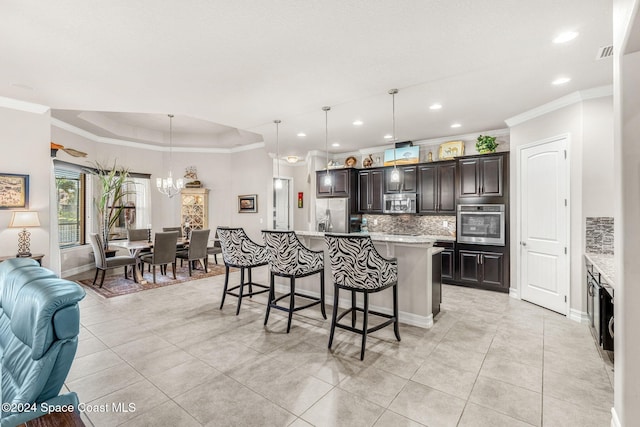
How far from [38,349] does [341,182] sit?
18.8 ft

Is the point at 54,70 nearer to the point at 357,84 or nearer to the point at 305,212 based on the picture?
the point at 357,84

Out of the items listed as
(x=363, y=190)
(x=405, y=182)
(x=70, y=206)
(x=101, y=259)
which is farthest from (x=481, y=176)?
(x=70, y=206)

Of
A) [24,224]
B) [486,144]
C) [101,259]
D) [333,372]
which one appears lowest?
[333,372]

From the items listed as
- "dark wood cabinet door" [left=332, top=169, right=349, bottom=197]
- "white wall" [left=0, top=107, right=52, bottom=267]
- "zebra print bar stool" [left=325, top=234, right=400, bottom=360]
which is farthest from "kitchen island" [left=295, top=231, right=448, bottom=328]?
"white wall" [left=0, top=107, right=52, bottom=267]

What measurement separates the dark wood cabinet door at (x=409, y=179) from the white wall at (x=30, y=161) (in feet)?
19.1

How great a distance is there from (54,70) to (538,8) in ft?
14.4

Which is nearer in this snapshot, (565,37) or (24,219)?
(565,37)

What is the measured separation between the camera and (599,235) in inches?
141

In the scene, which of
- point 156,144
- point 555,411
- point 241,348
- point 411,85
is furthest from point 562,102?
point 156,144

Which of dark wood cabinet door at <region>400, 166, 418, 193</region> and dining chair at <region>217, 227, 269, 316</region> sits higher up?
dark wood cabinet door at <region>400, 166, 418, 193</region>

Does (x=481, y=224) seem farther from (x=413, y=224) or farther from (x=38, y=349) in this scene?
(x=38, y=349)

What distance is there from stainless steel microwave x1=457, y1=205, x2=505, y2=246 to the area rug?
4783 millimetres

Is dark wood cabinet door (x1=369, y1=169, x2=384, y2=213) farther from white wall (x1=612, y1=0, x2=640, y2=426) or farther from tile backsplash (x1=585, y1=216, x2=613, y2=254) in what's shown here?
white wall (x1=612, y1=0, x2=640, y2=426)

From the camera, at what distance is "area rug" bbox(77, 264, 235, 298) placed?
4969 mm
